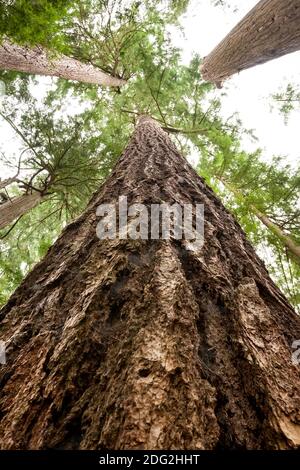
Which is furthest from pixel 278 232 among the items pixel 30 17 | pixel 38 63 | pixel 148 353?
pixel 148 353

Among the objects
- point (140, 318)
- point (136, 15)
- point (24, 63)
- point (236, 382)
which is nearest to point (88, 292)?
point (140, 318)

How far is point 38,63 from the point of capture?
561cm

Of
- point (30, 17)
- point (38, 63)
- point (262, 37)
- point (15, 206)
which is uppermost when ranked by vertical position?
point (38, 63)

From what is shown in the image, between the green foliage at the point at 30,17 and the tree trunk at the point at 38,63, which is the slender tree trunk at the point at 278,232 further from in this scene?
the green foliage at the point at 30,17

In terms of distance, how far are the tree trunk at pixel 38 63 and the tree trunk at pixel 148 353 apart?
3.56 meters

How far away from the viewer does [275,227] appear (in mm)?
7414

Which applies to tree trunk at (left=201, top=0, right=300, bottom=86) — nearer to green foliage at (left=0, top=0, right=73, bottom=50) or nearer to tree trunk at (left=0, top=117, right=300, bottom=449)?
green foliage at (left=0, top=0, right=73, bottom=50)

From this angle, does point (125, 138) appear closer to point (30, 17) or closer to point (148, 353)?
point (30, 17)

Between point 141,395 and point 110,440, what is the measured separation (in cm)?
14

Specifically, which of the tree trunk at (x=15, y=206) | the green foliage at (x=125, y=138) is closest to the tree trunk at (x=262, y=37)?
the green foliage at (x=125, y=138)

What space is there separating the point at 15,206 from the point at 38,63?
9.95ft

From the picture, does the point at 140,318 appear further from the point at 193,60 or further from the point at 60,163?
the point at 193,60

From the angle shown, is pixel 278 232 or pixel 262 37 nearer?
pixel 262 37

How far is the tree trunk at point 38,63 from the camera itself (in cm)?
492
